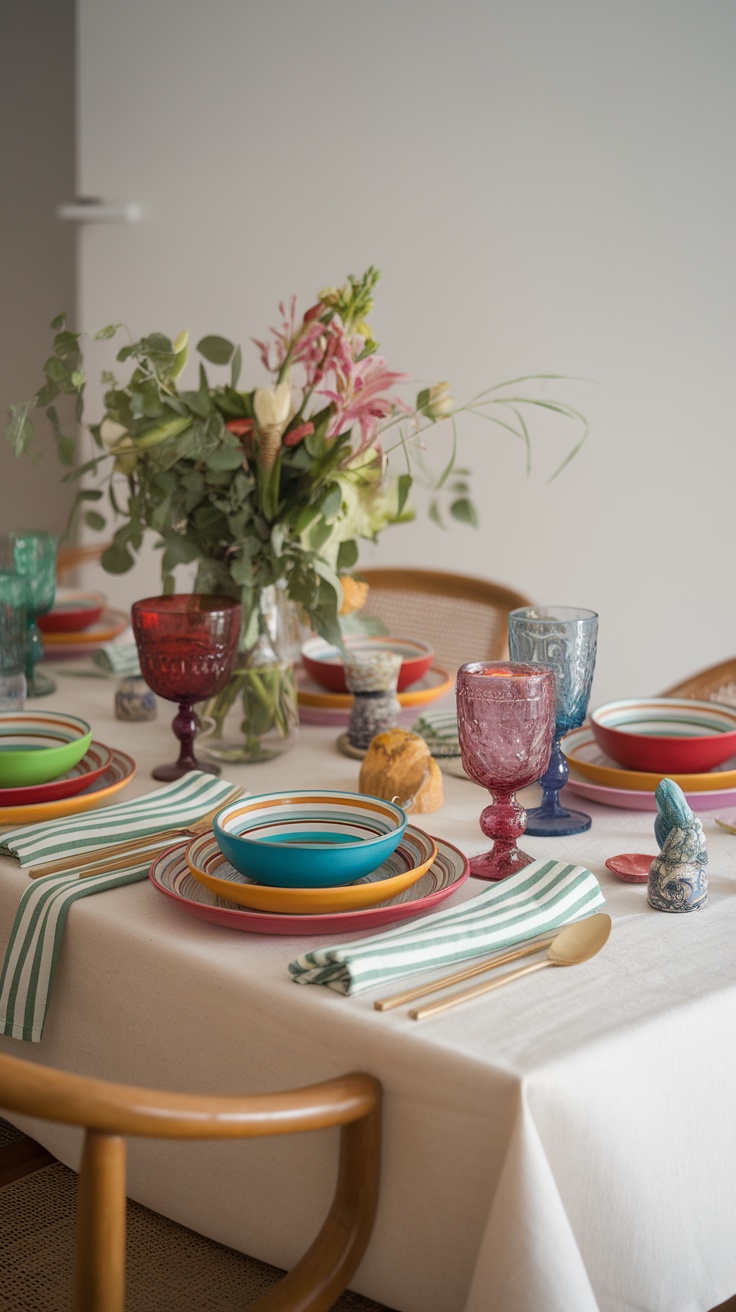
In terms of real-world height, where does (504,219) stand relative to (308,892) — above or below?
above

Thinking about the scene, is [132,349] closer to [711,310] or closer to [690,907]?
[690,907]

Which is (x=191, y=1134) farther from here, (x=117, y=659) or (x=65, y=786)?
(x=117, y=659)

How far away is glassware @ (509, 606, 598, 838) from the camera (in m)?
1.22

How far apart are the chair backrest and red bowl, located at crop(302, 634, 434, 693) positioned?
1.28 feet

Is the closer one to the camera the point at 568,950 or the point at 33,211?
the point at 568,950

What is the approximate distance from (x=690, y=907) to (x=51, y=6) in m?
4.20

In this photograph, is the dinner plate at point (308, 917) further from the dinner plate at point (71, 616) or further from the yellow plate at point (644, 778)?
the dinner plate at point (71, 616)

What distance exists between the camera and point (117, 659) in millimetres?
1899

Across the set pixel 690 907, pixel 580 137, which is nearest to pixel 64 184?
pixel 580 137

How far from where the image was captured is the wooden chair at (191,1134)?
0.70 m

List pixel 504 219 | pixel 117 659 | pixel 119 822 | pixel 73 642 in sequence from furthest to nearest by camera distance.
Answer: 1. pixel 504 219
2. pixel 73 642
3. pixel 117 659
4. pixel 119 822

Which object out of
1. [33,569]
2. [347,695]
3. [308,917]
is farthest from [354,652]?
[308,917]

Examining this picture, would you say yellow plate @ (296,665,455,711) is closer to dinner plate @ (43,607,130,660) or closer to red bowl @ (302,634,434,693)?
red bowl @ (302,634,434,693)

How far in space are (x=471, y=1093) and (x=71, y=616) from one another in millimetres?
1466
